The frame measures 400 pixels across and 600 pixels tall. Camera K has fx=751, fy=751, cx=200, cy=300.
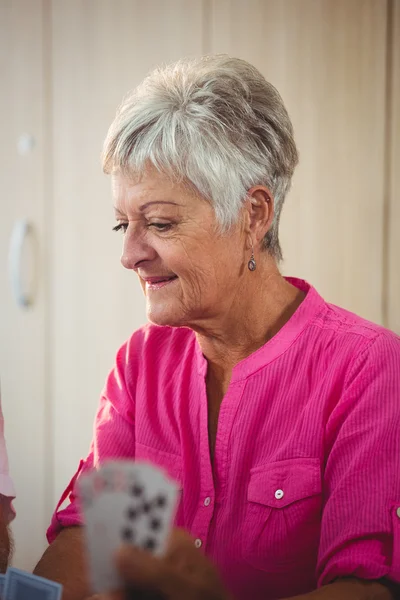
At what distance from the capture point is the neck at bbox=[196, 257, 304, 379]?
53.9 inches

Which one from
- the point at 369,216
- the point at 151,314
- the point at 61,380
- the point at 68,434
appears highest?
the point at 369,216

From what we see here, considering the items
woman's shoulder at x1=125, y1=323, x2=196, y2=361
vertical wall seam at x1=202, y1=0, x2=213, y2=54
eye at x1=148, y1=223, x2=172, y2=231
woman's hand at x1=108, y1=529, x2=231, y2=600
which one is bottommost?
woman's hand at x1=108, y1=529, x2=231, y2=600

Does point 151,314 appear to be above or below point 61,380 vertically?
above

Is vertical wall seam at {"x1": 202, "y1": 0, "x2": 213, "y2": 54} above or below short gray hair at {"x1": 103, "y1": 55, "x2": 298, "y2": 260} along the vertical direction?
above

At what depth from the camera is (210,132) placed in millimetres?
1270

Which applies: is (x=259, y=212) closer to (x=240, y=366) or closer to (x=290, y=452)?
(x=240, y=366)

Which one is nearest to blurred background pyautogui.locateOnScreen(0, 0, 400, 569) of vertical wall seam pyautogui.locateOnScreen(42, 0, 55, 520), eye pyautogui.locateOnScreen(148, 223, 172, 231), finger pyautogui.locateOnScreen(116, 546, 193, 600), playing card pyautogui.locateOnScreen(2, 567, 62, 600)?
vertical wall seam pyautogui.locateOnScreen(42, 0, 55, 520)

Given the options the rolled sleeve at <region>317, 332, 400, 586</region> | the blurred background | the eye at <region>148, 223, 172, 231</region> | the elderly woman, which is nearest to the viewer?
the rolled sleeve at <region>317, 332, 400, 586</region>

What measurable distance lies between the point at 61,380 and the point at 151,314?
1374 millimetres

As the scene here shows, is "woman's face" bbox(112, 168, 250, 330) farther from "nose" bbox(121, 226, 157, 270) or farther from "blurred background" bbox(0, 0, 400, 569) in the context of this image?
"blurred background" bbox(0, 0, 400, 569)

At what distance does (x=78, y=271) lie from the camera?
8.59ft

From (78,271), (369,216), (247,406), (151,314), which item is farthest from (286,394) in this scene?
(369,216)

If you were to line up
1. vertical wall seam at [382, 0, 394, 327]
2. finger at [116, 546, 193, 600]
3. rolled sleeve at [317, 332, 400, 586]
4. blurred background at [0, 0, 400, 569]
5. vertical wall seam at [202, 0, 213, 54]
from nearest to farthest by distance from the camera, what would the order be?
finger at [116, 546, 193, 600], rolled sleeve at [317, 332, 400, 586], blurred background at [0, 0, 400, 569], vertical wall seam at [202, 0, 213, 54], vertical wall seam at [382, 0, 394, 327]

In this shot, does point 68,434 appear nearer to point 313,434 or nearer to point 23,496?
point 23,496
